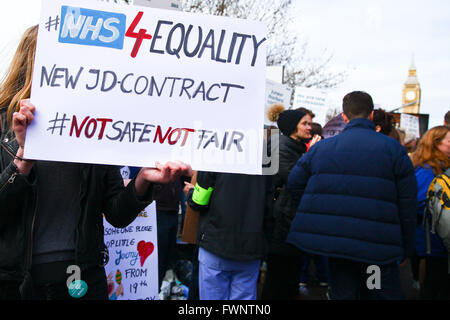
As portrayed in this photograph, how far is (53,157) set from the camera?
1.39 m

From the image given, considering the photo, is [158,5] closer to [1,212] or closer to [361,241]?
[1,212]

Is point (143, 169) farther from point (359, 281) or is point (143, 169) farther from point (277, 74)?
point (277, 74)

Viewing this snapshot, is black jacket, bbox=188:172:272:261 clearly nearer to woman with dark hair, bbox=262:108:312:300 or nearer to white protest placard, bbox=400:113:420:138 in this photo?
woman with dark hair, bbox=262:108:312:300

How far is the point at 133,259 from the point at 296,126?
194cm

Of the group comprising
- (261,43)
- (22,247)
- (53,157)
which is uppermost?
(261,43)

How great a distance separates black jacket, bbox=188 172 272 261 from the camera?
2.63 metres

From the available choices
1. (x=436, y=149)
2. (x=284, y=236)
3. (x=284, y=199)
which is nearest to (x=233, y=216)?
(x=284, y=199)

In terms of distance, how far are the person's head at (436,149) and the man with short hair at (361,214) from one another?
0.99 meters

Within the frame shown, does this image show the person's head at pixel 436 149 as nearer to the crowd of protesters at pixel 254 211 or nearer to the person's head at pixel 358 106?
the crowd of protesters at pixel 254 211

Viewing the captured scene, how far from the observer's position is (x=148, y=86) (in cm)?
148

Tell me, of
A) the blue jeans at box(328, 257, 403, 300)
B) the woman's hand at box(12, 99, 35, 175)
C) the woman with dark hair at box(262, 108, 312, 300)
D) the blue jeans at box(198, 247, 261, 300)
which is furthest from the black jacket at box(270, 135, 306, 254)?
the woman's hand at box(12, 99, 35, 175)

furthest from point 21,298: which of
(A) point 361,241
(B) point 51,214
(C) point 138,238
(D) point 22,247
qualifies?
(A) point 361,241

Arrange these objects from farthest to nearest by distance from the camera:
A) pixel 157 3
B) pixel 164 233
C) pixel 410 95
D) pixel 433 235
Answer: pixel 410 95 < pixel 164 233 < pixel 433 235 < pixel 157 3

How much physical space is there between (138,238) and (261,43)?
5.23 ft
